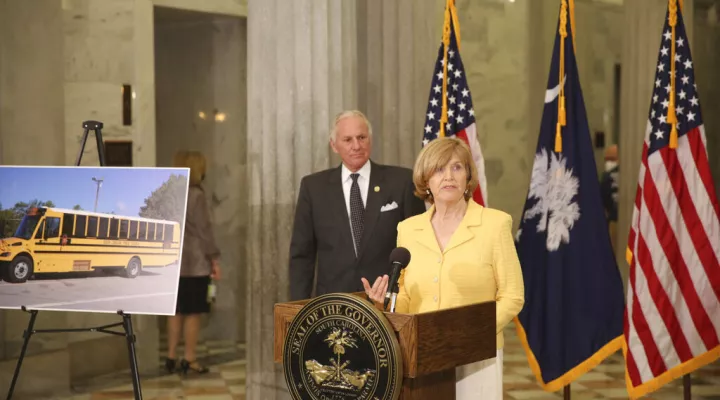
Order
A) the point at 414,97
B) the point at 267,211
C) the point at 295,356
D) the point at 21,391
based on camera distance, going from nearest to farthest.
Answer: the point at 295,356 → the point at 267,211 → the point at 414,97 → the point at 21,391

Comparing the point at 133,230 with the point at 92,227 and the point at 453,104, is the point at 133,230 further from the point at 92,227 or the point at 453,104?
the point at 453,104

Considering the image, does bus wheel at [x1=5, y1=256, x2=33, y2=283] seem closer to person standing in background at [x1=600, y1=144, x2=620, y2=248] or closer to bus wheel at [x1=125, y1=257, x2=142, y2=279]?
bus wheel at [x1=125, y1=257, x2=142, y2=279]

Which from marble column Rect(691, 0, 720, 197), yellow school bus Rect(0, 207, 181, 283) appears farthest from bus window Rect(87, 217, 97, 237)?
marble column Rect(691, 0, 720, 197)

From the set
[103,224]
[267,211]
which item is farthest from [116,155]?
[103,224]

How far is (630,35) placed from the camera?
923cm

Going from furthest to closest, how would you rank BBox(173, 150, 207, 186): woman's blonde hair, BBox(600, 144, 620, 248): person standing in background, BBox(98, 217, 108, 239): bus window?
BBox(600, 144, 620, 248): person standing in background < BBox(173, 150, 207, 186): woman's blonde hair < BBox(98, 217, 108, 239): bus window

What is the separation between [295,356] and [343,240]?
1743mm

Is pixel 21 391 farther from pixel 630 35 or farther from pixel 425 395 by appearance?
pixel 630 35

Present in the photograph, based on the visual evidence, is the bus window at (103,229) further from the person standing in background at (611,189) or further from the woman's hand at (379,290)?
the person standing in background at (611,189)

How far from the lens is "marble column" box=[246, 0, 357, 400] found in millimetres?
5660

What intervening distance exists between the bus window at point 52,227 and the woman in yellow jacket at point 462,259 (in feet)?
7.08

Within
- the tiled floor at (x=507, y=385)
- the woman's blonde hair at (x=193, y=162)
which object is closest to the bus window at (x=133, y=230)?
the tiled floor at (x=507, y=385)

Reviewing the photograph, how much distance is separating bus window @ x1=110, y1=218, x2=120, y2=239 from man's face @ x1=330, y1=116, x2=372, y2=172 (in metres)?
1.10

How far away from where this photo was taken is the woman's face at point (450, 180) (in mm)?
3350
